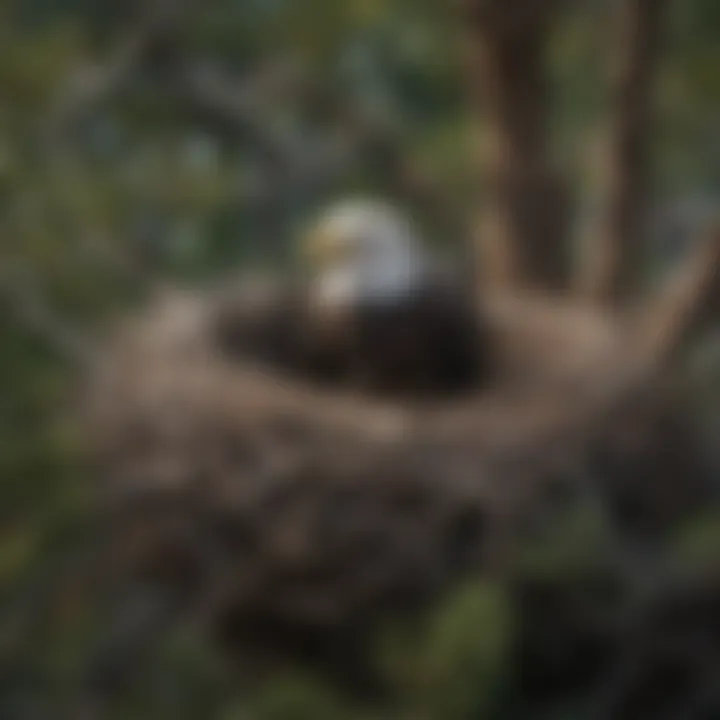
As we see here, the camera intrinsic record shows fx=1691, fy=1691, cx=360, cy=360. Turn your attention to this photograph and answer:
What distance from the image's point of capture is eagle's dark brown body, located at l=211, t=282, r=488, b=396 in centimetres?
170

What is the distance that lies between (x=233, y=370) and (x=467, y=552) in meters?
0.38

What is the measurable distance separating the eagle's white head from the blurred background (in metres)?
0.09

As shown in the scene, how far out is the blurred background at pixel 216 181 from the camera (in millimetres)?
800

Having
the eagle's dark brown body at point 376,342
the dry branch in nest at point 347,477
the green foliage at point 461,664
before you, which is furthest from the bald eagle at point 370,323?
the green foliage at point 461,664

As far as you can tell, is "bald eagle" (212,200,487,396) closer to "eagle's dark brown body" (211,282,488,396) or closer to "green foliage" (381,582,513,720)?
"eagle's dark brown body" (211,282,488,396)

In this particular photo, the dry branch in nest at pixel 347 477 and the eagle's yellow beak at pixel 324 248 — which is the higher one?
the eagle's yellow beak at pixel 324 248

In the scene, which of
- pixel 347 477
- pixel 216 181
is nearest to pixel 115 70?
pixel 216 181

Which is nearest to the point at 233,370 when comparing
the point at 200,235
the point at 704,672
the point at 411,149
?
the point at 200,235

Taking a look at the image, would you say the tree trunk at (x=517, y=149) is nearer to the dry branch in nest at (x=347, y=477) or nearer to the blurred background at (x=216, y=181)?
the blurred background at (x=216, y=181)

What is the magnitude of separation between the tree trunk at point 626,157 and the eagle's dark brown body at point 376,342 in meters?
0.15

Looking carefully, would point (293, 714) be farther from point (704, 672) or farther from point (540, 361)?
point (540, 361)

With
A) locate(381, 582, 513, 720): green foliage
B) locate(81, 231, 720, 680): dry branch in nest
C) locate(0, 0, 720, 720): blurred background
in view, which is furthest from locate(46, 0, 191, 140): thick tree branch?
locate(381, 582, 513, 720): green foliage

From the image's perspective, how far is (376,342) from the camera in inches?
68.2

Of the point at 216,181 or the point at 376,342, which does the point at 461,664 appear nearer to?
the point at 216,181
